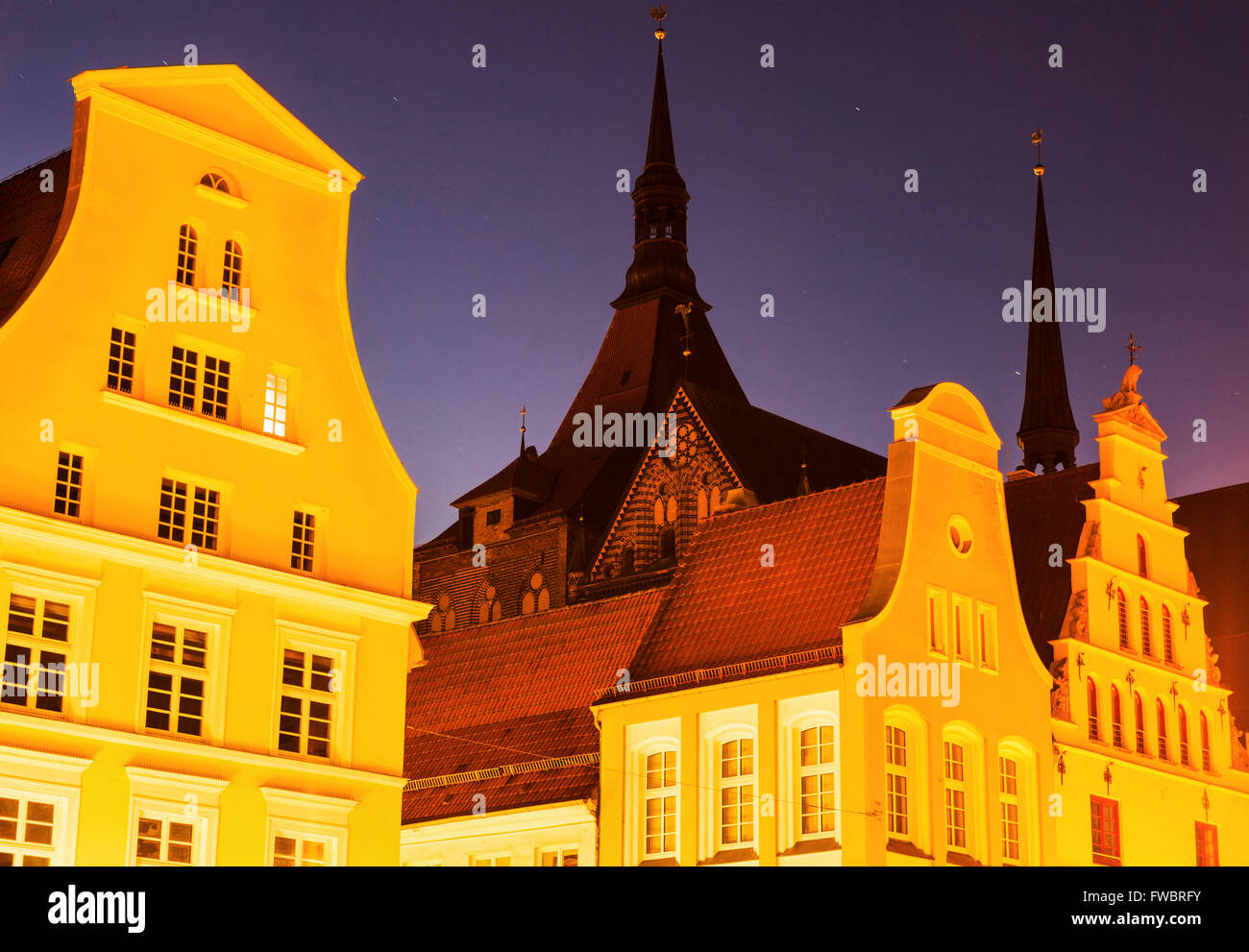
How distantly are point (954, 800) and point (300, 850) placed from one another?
11962 millimetres

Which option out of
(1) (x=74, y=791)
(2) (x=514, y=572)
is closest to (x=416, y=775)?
(1) (x=74, y=791)

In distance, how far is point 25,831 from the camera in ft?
87.7

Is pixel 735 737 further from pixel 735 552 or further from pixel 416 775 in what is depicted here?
pixel 416 775

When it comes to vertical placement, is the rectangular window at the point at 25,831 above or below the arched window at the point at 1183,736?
below

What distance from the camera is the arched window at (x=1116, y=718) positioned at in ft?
134

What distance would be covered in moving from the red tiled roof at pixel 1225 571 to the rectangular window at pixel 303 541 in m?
29.0

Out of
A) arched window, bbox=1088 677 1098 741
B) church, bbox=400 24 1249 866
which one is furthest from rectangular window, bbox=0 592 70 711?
arched window, bbox=1088 677 1098 741

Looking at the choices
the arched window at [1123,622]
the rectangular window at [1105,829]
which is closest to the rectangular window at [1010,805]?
the rectangular window at [1105,829]

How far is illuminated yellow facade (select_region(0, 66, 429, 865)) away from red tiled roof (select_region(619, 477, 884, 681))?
6589 millimetres

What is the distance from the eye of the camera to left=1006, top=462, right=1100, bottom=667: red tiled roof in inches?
1663

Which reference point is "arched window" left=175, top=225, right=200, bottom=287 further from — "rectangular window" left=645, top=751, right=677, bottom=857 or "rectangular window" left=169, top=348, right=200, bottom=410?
"rectangular window" left=645, top=751, right=677, bottom=857

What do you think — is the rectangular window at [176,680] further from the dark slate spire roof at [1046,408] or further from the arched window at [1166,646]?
the dark slate spire roof at [1046,408]
